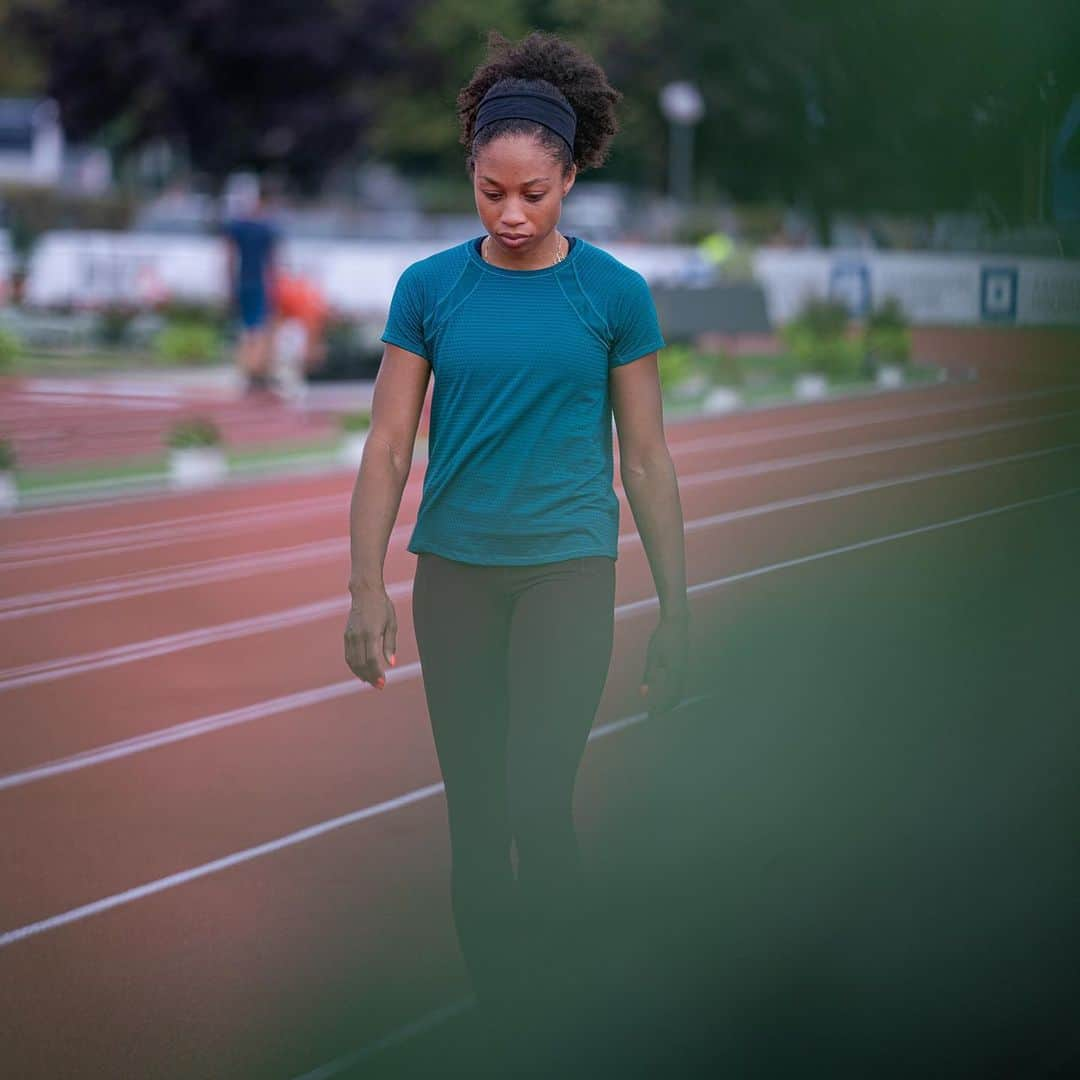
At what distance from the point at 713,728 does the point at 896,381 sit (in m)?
14.5

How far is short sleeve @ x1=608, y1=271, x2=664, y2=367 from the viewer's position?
3553mm

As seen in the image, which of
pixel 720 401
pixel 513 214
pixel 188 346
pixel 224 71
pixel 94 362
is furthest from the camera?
pixel 224 71

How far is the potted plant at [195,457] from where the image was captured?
1425cm

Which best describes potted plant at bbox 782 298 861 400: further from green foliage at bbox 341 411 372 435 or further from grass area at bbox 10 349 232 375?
grass area at bbox 10 349 232 375

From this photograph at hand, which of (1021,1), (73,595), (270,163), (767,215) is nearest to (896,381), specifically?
(73,595)

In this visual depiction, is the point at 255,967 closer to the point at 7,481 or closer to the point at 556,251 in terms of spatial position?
the point at 556,251

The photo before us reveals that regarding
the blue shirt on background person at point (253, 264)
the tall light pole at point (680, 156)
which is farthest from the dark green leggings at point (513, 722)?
the tall light pole at point (680, 156)

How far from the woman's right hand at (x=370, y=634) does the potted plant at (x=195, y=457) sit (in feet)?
35.2

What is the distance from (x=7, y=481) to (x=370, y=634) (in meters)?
9.85

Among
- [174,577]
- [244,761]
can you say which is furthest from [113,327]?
[244,761]

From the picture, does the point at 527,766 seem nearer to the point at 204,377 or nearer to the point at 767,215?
the point at 204,377

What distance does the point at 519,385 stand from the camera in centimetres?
352

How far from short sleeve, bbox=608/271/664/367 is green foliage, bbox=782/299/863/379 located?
18658mm

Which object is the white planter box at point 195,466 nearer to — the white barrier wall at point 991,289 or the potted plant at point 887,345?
the white barrier wall at point 991,289
